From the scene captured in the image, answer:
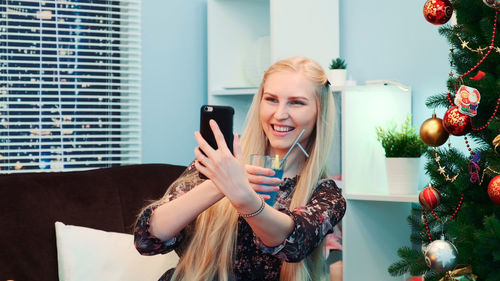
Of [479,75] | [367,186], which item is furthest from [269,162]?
[367,186]

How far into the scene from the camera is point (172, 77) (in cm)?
354

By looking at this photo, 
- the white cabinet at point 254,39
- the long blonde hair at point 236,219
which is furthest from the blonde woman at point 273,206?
the white cabinet at point 254,39

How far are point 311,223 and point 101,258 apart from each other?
74 cm

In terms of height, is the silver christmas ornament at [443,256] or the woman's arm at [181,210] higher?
the woman's arm at [181,210]

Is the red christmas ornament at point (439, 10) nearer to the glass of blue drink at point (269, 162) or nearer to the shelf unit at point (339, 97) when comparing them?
the glass of blue drink at point (269, 162)

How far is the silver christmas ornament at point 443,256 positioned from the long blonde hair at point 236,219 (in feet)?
1.54

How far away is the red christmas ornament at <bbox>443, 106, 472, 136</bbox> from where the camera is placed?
1538 millimetres

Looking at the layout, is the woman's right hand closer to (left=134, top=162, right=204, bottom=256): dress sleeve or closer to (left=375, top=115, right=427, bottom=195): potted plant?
(left=134, top=162, right=204, bottom=256): dress sleeve

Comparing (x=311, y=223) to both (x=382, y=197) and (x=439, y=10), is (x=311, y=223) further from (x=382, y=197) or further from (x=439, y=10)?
(x=382, y=197)

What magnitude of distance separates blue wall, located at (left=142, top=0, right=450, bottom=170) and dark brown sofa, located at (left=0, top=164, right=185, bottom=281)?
103 centimetres

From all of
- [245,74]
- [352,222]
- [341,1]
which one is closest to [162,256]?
[352,222]

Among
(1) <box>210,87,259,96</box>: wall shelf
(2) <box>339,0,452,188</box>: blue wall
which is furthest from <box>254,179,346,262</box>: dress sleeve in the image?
(1) <box>210,87,259,96</box>: wall shelf

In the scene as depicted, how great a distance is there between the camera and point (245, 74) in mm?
3441

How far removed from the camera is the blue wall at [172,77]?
3475 mm
